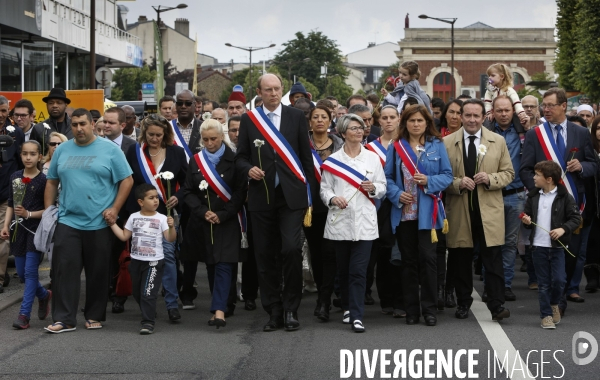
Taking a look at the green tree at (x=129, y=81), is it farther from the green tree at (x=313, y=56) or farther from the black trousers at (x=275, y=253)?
the black trousers at (x=275, y=253)

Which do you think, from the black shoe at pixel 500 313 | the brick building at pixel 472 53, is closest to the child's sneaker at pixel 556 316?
the black shoe at pixel 500 313

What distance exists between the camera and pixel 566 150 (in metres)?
11.2

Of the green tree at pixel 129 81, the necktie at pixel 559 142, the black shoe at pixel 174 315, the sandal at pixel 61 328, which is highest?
the green tree at pixel 129 81

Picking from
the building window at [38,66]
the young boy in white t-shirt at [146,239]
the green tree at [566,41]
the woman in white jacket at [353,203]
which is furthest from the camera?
the green tree at [566,41]

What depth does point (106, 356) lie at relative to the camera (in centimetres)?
851

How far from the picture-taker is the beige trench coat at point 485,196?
10.2 m

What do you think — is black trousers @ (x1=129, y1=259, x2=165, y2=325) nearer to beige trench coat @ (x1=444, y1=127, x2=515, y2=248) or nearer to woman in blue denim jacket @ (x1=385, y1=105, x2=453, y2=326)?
woman in blue denim jacket @ (x1=385, y1=105, x2=453, y2=326)

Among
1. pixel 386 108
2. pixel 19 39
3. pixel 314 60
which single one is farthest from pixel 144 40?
pixel 386 108

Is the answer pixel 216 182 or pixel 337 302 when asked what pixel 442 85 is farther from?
pixel 216 182

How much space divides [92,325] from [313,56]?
4682 inches

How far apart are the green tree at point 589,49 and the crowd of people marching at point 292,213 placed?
105 ft

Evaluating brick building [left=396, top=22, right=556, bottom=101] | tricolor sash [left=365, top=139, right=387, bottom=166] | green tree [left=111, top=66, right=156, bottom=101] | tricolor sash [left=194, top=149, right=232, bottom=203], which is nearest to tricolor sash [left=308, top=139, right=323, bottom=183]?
tricolor sash [left=365, top=139, right=387, bottom=166]

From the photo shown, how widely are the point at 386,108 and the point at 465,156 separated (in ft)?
3.51

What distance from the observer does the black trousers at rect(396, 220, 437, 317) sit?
9.99 meters
